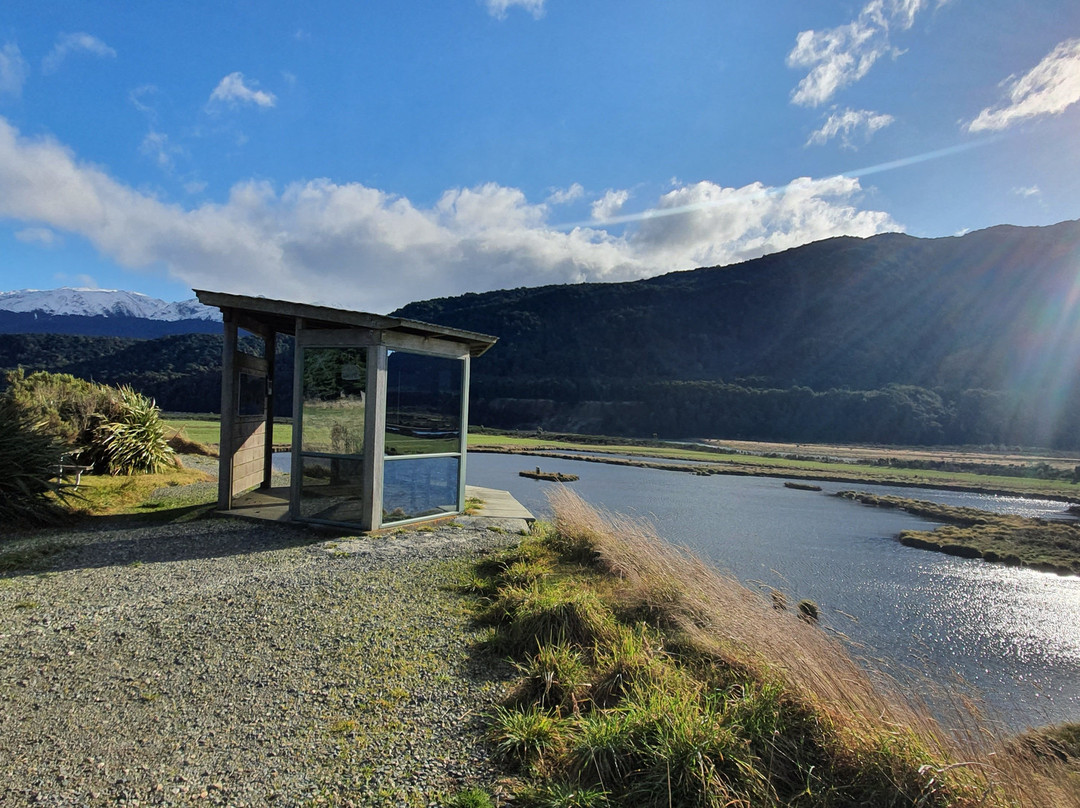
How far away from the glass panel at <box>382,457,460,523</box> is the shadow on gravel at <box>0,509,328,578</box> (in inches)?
40.4

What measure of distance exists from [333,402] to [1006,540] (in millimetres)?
21820

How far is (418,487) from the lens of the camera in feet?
28.4

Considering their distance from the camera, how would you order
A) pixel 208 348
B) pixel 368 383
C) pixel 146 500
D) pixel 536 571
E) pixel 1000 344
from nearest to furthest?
pixel 536 571 < pixel 368 383 < pixel 146 500 < pixel 208 348 < pixel 1000 344

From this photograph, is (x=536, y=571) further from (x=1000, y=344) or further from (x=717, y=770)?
(x=1000, y=344)

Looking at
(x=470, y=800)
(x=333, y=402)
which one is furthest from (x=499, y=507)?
(x=470, y=800)

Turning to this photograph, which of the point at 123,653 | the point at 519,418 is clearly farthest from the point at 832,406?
the point at 123,653

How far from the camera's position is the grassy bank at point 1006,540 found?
16.8 metres

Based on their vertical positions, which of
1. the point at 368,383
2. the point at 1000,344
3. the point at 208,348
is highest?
the point at 1000,344

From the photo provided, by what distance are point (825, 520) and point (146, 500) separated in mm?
20763

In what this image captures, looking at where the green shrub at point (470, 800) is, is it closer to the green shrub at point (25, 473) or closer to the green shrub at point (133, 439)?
the green shrub at point (25, 473)

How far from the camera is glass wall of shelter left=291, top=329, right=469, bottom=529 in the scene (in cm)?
773

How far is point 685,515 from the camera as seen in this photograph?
65.5ft

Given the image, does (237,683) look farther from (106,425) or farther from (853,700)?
(106,425)

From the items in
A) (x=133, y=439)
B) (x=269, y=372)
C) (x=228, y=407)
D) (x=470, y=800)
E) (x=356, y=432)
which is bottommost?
(x=470, y=800)
